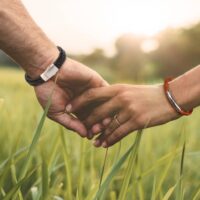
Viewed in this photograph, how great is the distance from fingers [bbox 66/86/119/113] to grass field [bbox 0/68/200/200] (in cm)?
13

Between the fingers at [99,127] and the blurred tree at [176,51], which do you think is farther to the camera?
the blurred tree at [176,51]

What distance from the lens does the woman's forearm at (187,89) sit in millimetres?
1441

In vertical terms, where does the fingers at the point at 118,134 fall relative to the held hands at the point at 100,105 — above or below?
below

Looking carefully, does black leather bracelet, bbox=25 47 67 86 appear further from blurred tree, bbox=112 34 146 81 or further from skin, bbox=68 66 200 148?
blurred tree, bbox=112 34 146 81

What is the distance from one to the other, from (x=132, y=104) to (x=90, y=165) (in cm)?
22

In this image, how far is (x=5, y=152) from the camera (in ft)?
6.40

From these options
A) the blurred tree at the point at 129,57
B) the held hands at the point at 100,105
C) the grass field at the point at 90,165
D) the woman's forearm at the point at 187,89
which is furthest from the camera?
the blurred tree at the point at 129,57

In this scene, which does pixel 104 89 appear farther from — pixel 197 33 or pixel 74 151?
pixel 197 33

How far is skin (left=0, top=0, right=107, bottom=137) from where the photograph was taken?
4.83 ft

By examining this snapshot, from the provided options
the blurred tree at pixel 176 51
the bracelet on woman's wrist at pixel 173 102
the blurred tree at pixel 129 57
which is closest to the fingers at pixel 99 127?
the bracelet on woman's wrist at pixel 173 102

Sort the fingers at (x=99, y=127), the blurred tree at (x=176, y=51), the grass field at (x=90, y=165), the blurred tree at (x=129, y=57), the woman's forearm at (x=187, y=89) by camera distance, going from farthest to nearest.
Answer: the blurred tree at (x=129, y=57), the blurred tree at (x=176, y=51), the fingers at (x=99, y=127), the woman's forearm at (x=187, y=89), the grass field at (x=90, y=165)

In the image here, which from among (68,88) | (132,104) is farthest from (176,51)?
(132,104)

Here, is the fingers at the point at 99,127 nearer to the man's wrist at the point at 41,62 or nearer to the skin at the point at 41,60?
the skin at the point at 41,60

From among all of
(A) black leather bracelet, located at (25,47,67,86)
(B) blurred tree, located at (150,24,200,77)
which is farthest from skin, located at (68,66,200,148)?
(B) blurred tree, located at (150,24,200,77)
